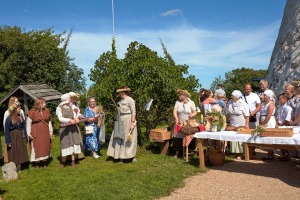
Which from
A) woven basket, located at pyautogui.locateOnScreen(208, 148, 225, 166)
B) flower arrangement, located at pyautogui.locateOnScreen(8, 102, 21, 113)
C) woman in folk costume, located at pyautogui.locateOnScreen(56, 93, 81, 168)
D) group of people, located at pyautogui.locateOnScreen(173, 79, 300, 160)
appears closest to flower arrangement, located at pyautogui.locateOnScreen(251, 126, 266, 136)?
group of people, located at pyautogui.locateOnScreen(173, 79, 300, 160)

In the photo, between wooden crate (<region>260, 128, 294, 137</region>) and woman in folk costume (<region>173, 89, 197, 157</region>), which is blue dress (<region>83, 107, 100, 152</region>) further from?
wooden crate (<region>260, 128, 294, 137</region>)

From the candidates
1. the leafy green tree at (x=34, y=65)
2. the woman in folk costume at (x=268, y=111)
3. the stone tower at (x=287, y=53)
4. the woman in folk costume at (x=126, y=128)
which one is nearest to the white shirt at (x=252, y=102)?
the woman in folk costume at (x=268, y=111)

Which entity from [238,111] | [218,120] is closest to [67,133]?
[218,120]

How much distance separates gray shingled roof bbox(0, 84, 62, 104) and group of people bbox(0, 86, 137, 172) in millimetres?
4348

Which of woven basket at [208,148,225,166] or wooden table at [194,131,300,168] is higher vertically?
wooden table at [194,131,300,168]

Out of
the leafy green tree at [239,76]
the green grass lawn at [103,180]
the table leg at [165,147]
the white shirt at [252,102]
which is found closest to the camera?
the green grass lawn at [103,180]

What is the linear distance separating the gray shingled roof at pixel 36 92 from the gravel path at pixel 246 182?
7565 millimetres

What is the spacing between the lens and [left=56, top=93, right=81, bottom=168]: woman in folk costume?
25.6 ft

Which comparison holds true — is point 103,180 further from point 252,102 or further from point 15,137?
point 252,102

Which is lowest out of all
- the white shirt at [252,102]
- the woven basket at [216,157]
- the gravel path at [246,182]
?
the gravel path at [246,182]

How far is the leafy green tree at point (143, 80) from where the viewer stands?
9.40 metres

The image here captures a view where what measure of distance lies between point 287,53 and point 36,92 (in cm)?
950

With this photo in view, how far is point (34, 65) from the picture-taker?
16375mm

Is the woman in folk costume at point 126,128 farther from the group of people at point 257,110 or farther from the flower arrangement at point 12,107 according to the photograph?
the flower arrangement at point 12,107
